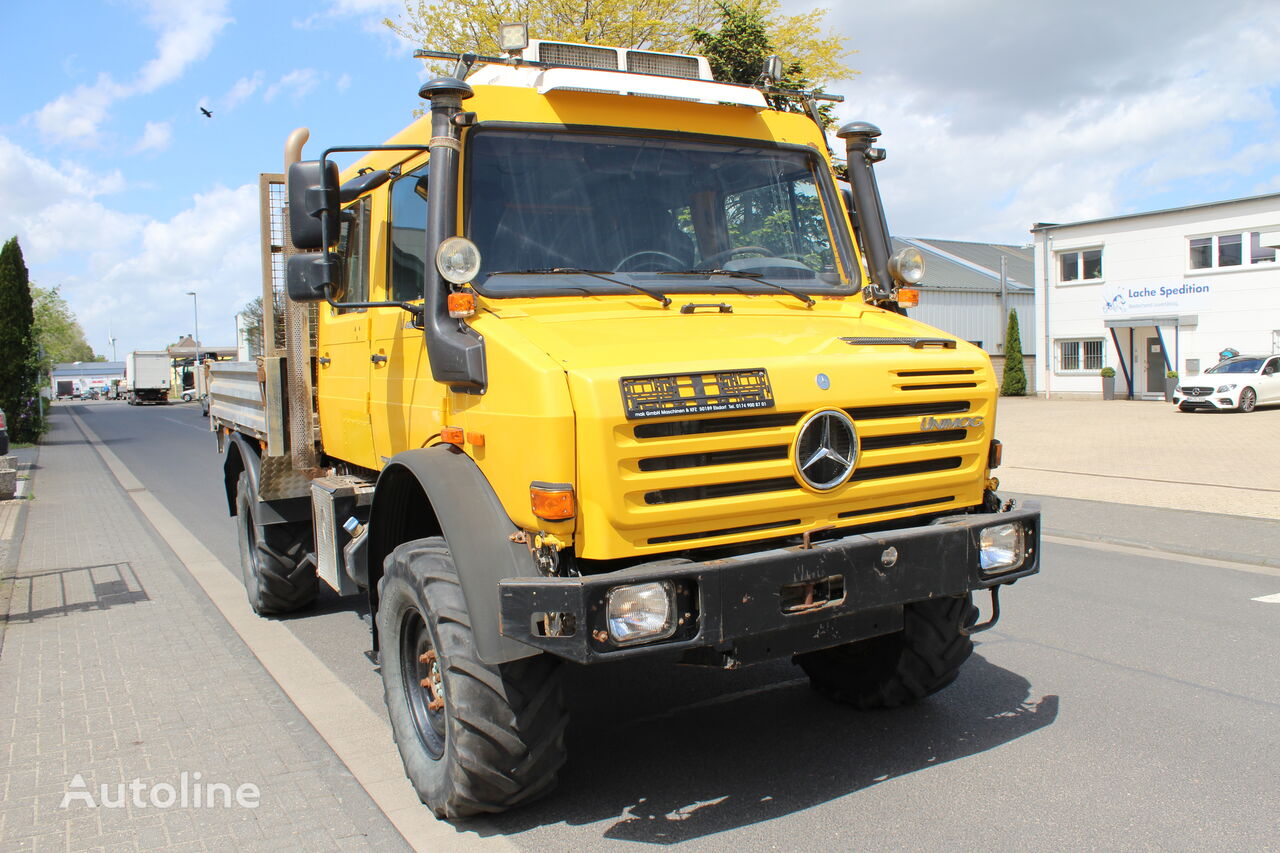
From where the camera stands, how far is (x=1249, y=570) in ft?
26.8

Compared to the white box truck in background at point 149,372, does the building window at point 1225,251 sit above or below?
above

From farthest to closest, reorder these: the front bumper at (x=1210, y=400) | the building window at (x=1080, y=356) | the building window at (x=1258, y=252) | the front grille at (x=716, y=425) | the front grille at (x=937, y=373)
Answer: the building window at (x=1080, y=356), the building window at (x=1258, y=252), the front bumper at (x=1210, y=400), the front grille at (x=937, y=373), the front grille at (x=716, y=425)

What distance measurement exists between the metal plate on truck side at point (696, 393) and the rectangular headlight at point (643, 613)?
545 millimetres

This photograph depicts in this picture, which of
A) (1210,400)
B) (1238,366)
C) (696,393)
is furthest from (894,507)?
(1238,366)

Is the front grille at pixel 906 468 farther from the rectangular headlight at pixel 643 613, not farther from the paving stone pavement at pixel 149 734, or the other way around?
the paving stone pavement at pixel 149 734

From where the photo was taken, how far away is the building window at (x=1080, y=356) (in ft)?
119

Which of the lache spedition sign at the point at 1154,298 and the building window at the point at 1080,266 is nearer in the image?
the lache spedition sign at the point at 1154,298

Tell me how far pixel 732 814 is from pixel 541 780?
0.75 meters

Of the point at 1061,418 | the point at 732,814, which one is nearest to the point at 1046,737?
the point at 732,814

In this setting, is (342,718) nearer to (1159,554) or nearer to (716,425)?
(716,425)

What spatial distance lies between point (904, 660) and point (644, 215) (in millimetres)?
2289

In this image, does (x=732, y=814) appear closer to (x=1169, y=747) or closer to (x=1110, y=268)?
(x=1169, y=747)

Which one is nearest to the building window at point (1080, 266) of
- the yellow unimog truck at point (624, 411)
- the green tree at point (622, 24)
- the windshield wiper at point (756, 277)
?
the green tree at point (622, 24)

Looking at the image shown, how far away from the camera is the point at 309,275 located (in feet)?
13.5
